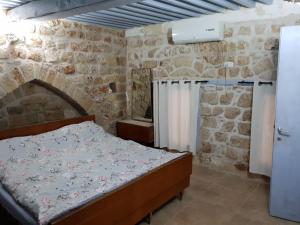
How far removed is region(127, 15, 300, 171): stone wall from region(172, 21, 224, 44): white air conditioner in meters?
0.11

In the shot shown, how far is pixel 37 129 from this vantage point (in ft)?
11.6

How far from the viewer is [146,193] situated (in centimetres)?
245

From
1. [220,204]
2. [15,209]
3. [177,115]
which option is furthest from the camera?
[177,115]

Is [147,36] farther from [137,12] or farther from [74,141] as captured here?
[74,141]

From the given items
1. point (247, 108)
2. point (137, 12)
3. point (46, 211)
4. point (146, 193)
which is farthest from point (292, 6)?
point (46, 211)

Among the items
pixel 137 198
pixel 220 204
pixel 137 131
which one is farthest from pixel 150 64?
pixel 137 198

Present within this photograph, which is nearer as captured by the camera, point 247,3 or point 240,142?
point 247,3

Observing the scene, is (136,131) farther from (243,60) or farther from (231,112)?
(243,60)

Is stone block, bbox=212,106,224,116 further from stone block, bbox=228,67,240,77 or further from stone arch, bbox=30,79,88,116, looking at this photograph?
stone arch, bbox=30,79,88,116

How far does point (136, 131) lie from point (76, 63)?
4.78 ft

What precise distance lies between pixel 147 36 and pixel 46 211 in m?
3.29

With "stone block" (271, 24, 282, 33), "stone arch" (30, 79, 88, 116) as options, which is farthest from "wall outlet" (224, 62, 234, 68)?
"stone arch" (30, 79, 88, 116)

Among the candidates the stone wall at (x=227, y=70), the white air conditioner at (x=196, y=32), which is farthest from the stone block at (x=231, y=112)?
the white air conditioner at (x=196, y=32)

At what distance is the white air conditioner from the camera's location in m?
3.54
